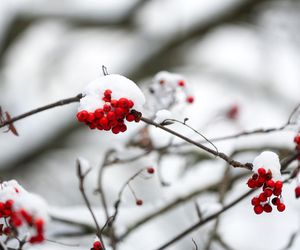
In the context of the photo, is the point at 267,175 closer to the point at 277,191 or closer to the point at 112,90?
the point at 277,191

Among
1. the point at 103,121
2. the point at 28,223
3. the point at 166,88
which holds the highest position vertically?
the point at 166,88

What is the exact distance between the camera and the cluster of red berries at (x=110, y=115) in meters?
1.34

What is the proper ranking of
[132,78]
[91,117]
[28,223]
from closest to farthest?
1. [28,223]
2. [91,117]
3. [132,78]

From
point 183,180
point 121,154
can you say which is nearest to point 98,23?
point 183,180

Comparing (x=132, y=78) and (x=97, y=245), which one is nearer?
(x=97, y=245)

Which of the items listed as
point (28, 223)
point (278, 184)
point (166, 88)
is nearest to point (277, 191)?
point (278, 184)

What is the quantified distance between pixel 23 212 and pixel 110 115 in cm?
33

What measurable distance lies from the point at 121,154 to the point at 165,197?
56 centimetres

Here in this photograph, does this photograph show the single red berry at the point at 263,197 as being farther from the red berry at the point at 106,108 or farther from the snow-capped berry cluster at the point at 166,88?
the snow-capped berry cluster at the point at 166,88

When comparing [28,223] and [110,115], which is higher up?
[110,115]

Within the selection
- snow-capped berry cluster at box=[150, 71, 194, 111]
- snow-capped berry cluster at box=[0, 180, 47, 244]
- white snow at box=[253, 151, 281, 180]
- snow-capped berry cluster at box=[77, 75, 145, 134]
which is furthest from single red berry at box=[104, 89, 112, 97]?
snow-capped berry cluster at box=[150, 71, 194, 111]

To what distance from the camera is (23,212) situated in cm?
120

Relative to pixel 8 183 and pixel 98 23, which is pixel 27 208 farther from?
pixel 98 23

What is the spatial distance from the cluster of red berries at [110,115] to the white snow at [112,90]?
20 mm
